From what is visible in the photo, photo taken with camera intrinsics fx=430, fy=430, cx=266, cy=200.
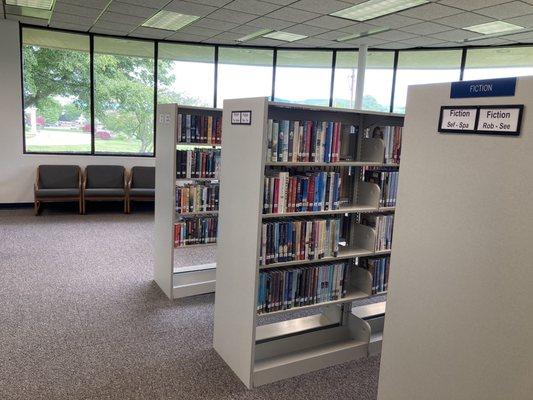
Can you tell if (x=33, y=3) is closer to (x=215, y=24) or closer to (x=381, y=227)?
(x=215, y=24)

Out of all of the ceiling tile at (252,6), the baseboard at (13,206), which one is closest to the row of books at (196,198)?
the ceiling tile at (252,6)

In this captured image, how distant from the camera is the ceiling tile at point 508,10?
179 inches

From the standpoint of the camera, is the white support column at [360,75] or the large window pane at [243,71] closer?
the white support column at [360,75]

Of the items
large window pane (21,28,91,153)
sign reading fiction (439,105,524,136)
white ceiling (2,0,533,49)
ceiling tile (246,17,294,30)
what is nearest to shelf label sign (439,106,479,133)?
sign reading fiction (439,105,524,136)

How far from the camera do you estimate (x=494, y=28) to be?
5598 mm

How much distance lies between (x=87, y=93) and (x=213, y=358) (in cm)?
606

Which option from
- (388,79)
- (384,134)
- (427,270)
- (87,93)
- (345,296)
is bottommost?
(345,296)

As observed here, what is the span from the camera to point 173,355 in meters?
3.00

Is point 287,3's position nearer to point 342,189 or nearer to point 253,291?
point 342,189

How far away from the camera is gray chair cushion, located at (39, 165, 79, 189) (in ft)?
24.0

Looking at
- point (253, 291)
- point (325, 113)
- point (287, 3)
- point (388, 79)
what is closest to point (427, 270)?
point (253, 291)

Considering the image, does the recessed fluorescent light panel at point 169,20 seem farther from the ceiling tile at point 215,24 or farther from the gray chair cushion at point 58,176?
the gray chair cushion at point 58,176

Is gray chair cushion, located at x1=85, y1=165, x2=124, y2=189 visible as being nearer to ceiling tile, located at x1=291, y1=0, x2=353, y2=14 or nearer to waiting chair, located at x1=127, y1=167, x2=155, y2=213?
waiting chair, located at x1=127, y1=167, x2=155, y2=213

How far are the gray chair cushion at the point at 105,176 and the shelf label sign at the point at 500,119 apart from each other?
7.13 m
